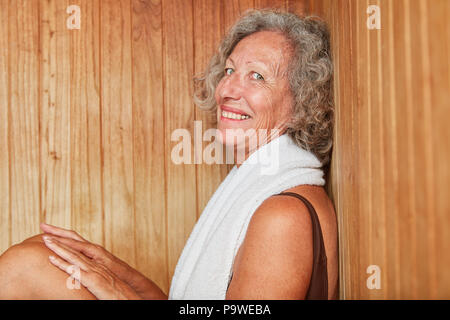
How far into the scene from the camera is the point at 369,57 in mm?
1010

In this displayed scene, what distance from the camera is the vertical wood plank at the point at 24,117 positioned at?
1718mm

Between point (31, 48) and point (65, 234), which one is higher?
point (31, 48)

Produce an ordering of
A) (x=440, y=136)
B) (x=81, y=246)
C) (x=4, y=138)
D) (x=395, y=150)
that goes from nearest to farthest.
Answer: (x=440, y=136) → (x=395, y=150) → (x=81, y=246) → (x=4, y=138)

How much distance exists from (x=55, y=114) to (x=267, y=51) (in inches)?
32.3

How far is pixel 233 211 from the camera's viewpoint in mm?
1224

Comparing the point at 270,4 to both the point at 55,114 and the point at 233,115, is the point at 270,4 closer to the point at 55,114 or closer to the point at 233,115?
the point at 233,115

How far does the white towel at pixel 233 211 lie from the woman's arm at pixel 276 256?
0.08 m

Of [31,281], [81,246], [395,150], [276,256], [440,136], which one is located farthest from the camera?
[81,246]

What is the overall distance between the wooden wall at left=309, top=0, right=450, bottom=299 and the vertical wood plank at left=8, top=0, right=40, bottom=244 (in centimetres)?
110

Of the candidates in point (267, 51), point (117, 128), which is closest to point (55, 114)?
point (117, 128)

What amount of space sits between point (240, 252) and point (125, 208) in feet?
2.38

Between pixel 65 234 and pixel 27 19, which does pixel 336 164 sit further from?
pixel 27 19

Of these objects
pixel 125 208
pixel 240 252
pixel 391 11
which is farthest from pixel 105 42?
pixel 391 11

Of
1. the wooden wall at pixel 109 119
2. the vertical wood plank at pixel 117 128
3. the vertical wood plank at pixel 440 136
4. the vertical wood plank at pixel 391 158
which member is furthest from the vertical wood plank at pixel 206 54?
the vertical wood plank at pixel 440 136
